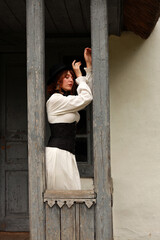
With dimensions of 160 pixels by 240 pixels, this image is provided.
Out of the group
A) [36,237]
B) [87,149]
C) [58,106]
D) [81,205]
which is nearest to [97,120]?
[58,106]

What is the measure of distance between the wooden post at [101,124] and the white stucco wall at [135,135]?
6.11 feet

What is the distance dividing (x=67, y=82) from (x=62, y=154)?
728mm

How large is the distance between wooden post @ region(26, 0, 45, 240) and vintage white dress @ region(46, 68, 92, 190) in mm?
242

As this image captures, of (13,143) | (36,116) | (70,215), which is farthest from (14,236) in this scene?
(36,116)

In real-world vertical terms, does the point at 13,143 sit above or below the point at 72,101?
below

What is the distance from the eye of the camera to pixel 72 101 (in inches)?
132

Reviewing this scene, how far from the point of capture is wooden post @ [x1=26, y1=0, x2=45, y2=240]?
10.4ft

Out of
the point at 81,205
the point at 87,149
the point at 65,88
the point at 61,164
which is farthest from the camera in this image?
the point at 87,149

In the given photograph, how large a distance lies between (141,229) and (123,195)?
0.51 m

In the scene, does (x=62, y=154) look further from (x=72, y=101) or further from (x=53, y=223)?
(x=53, y=223)

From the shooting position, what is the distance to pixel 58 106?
11.3 feet

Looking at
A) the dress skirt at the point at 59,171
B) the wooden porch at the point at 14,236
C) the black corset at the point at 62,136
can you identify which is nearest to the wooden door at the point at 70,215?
the dress skirt at the point at 59,171

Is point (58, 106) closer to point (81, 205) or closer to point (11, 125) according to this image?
point (81, 205)

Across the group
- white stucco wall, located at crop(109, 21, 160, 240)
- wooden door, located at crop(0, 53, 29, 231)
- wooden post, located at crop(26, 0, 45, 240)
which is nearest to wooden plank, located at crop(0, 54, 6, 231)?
wooden door, located at crop(0, 53, 29, 231)
